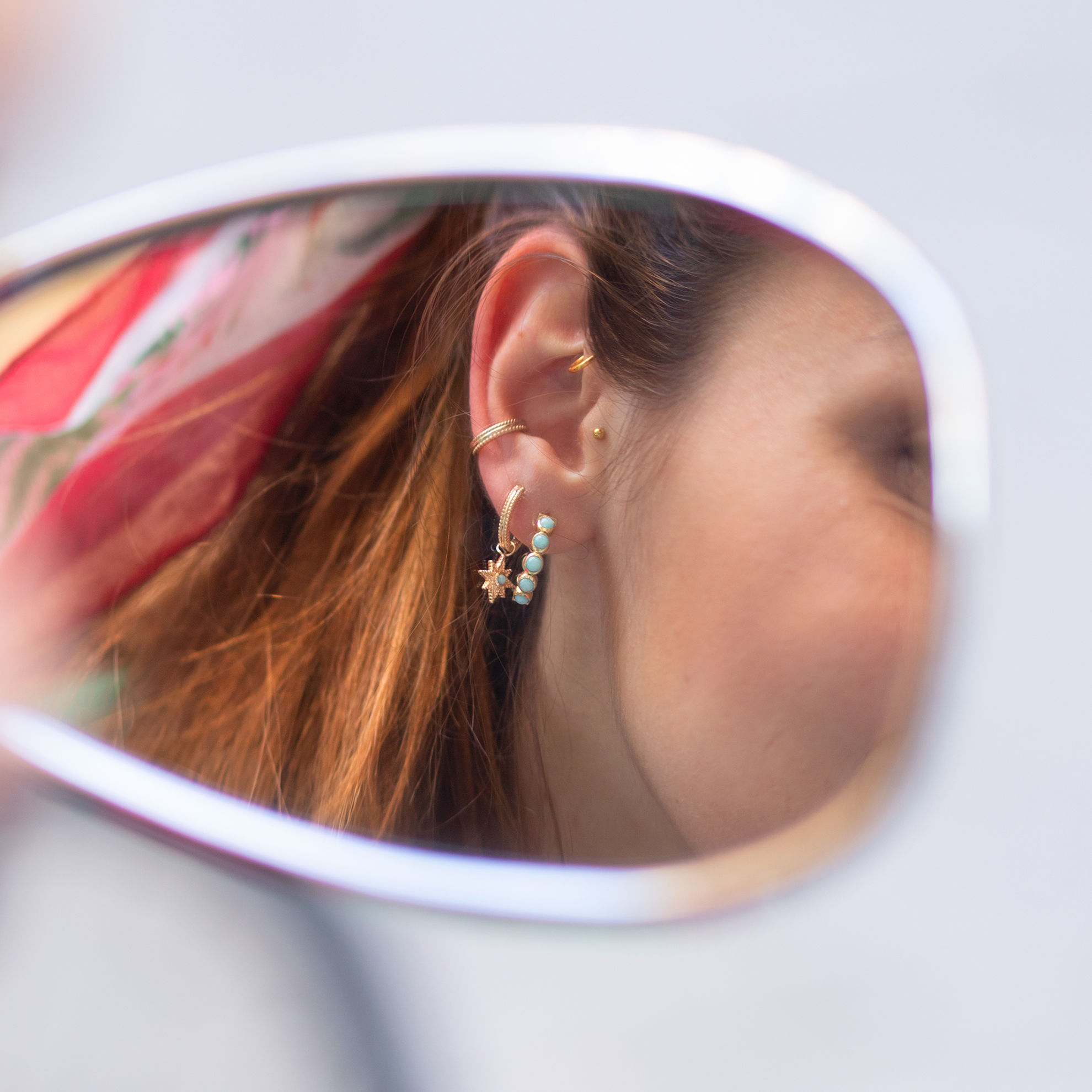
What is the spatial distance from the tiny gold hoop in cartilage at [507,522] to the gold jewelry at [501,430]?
3cm

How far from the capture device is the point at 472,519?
1.55 ft

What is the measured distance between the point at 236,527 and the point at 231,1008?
243 millimetres

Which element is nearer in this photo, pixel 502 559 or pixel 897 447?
pixel 897 447

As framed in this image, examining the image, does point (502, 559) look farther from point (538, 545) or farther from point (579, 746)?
point (579, 746)

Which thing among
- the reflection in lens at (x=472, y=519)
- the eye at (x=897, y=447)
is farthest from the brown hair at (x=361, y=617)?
the eye at (x=897, y=447)

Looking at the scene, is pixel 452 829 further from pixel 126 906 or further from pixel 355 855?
pixel 126 906

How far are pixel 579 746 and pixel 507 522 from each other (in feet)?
0.52

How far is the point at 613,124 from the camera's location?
46 cm

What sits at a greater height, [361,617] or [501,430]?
[501,430]

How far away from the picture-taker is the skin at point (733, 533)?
359mm

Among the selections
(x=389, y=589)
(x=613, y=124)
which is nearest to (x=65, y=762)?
(x=389, y=589)

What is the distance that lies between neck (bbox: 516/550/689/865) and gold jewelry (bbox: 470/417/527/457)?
72 mm

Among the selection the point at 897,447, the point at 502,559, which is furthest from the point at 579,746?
the point at 897,447

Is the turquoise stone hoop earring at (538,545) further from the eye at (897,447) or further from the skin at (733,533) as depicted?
the eye at (897,447)
